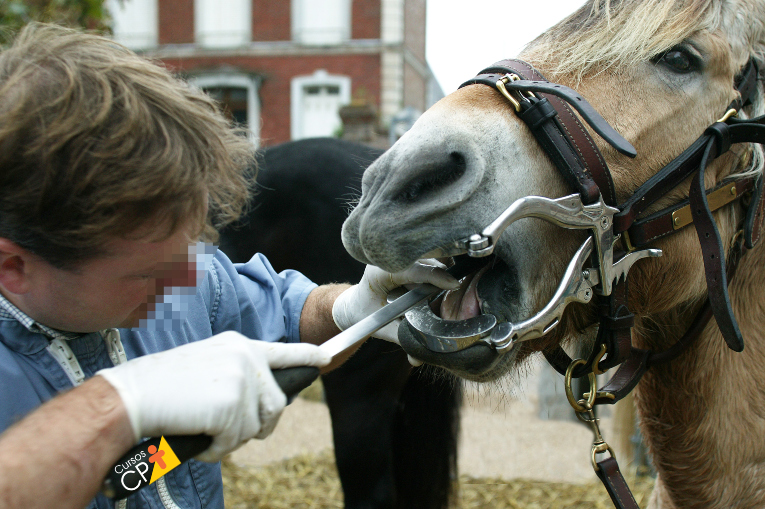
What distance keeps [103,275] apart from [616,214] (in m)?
1.01

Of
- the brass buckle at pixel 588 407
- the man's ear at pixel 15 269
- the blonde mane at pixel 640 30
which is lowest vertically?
the brass buckle at pixel 588 407

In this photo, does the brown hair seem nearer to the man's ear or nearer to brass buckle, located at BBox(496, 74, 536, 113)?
the man's ear

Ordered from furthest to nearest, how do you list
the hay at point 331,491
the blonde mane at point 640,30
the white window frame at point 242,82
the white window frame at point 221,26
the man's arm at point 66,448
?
the white window frame at point 221,26, the white window frame at point 242,82, the hay at point 331,491, the blonde mane at point 640,30, the man's arm at point 66,448

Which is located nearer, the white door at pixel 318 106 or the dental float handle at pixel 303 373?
the dental float handle at pixel 303 373

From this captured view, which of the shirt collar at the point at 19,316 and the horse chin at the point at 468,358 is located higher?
the shirt collar at the point at 19,316

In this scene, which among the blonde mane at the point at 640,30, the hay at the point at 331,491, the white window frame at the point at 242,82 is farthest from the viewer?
the white window frame at the point at 242,82

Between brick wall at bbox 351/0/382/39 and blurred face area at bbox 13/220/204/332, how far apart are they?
1633 cm

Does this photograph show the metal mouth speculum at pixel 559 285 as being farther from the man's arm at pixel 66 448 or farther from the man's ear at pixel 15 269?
the man's ear at pixel 15 269

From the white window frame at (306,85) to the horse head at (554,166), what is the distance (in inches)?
617

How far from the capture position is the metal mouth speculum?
3.51 feet

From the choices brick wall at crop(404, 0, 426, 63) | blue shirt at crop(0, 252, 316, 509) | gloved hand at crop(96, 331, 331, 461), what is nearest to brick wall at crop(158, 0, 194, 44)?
brick wall at crop(404, 0, 426, 63)

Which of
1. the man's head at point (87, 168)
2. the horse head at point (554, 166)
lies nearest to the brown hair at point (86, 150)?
the man's head at point (87, 168)

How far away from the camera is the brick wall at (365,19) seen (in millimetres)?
16234

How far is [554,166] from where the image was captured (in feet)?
3.95
